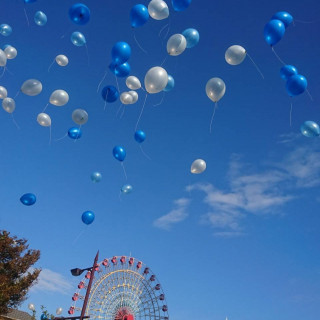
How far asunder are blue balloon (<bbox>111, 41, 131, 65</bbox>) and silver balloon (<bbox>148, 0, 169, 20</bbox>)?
104cm

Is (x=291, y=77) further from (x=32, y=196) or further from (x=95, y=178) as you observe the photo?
(x=32, y=196)

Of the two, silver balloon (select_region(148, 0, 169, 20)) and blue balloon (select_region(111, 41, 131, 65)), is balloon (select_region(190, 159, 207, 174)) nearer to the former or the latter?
blue balloon (select_region(111, 41, 131, 65))

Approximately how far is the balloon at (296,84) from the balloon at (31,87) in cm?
676

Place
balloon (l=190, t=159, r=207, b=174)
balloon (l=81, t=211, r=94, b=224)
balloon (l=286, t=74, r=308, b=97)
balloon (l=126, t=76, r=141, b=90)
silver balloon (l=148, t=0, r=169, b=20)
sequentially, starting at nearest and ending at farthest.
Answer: balloon (l=286, t=74, r=308, b=97) → silver balloon (l=148, t=0, r=169, b=20) → balloon (l=126, t=76, r=141, b=90) → balloon (l=190, t=159, r=207, b=174) → balloon (l=81, t=211, r=94, b=224)

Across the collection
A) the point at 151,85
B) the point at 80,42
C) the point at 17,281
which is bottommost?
Answer: the point at 17,281

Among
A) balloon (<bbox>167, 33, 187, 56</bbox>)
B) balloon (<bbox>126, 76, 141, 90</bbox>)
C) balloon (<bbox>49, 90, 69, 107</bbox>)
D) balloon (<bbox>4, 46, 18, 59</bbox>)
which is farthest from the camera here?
balloon (<bbox>4, 46, 18, 59</bbox>)

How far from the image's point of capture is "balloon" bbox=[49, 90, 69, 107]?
30.6 feet

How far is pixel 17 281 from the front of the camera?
1723cm

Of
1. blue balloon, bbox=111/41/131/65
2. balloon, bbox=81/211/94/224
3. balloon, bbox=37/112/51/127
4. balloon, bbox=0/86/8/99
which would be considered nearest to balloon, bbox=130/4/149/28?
blue balloon, bbox=111/41/131/65

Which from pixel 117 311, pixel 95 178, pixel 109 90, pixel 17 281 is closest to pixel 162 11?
pixel 109 90

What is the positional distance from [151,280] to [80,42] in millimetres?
18109

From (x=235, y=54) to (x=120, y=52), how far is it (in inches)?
113

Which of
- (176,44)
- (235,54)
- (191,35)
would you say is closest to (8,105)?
(176,44)

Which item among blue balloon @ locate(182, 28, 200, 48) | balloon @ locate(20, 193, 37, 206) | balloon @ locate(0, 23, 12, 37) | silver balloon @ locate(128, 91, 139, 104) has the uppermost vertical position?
balloon @ locate(0, 23, 12, 37)
